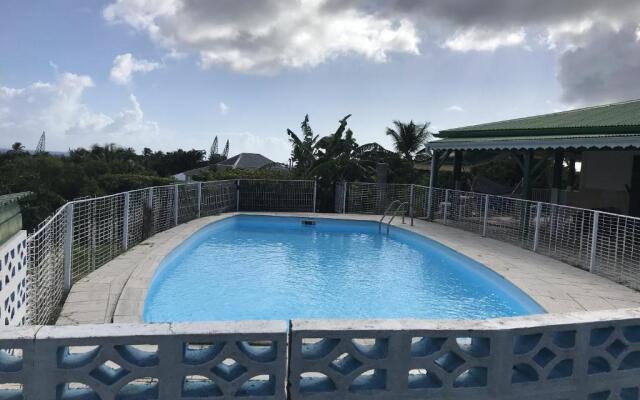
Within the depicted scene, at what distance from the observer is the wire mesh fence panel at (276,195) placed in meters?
18.1

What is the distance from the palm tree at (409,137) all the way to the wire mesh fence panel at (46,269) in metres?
29.8

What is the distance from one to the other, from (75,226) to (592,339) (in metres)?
6.59

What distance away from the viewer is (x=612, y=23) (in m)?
14.2

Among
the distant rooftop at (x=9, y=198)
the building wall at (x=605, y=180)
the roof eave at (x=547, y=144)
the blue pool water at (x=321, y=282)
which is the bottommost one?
the blue pool water at (x=321, y=282)

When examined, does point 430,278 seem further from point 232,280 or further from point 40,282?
point 40,282

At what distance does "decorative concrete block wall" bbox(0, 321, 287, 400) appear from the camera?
2217 mm

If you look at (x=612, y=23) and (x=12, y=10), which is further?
(x=612, y=23)

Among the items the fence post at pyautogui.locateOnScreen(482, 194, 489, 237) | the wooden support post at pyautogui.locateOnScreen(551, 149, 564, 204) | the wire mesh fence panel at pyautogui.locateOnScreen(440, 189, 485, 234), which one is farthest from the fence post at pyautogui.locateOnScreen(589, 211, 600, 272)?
the wooden support post at pyautogui.locateOnScreen(551, 149, 564, 204)

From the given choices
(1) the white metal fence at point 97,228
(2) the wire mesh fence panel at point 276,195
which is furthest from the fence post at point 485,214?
(1) the white metal fence at point 97,228

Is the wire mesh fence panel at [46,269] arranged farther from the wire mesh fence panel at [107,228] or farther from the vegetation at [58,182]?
the vegetation at [58,182]

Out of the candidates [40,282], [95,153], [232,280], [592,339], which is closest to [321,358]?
[592,339]

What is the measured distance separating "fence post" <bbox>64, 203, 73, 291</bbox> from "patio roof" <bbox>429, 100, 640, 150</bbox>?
1058 cm

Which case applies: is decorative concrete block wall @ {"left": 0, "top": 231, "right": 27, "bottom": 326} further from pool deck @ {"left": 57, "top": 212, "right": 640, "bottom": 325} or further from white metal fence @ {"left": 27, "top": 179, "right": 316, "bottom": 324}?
pool deck @ {"left": 57, "top": 212, "right": 640, "bottom": 325}

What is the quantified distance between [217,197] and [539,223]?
10.1 m
